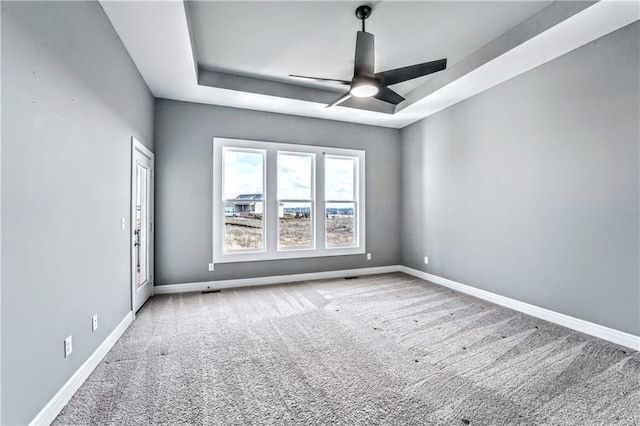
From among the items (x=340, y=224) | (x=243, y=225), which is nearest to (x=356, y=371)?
(x=243, y=225)

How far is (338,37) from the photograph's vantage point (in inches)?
129

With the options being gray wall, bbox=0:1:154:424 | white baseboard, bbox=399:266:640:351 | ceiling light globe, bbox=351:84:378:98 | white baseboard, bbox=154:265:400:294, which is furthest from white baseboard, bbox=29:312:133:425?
white baseboard, bbox=399:266:640:351

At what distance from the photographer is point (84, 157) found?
2.22m

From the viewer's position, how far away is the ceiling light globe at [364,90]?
3.04 meters

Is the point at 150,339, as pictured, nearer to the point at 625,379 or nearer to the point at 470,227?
the point at 625,379

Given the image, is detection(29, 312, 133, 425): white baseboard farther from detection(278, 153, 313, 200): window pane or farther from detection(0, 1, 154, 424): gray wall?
detection(278, 153, 313, 200): window pane

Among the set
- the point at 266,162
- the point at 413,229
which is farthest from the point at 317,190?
the point at 413,229

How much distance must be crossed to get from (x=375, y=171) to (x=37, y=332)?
16.6 ft

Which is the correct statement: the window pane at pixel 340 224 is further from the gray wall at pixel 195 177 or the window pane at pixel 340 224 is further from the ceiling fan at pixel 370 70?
the ceiling fan at pixel 370 70

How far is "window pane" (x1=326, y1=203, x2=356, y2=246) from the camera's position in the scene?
5.45m

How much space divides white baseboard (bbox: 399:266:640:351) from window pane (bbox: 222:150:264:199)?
11.2 feet

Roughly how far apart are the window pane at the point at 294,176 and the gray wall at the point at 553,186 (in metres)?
2.24

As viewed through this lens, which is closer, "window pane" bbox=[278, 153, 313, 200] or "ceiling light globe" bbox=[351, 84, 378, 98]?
"ceiling light globe" bbox=[351, 84, 378, 98]

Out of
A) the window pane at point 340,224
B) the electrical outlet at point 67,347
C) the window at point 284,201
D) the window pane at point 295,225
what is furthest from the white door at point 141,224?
the window pane at point 340,224
